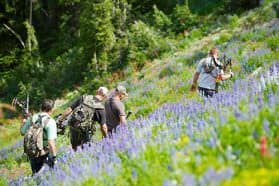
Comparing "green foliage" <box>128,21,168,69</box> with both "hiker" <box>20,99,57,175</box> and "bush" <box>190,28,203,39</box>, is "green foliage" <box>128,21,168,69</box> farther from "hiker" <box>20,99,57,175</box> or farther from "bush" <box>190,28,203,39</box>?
"hiker" <box>20,99,57,175</box>

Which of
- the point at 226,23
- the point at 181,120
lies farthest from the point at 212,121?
the point at 226,23

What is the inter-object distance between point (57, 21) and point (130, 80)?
70.4ft

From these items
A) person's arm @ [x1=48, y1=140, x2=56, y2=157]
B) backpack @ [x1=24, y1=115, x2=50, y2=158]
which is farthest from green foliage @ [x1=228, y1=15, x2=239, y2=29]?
person's arm @ [x1=48, y1=140, x2=56, y2=157]

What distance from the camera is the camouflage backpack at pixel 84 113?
8633mm

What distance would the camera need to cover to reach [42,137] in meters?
8.12

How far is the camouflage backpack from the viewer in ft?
28.3

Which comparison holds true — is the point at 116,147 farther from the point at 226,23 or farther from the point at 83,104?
the point at 226,23

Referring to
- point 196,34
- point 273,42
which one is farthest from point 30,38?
point 273,42

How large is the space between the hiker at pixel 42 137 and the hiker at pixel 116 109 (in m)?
1.16

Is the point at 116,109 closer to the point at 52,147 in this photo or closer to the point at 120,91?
the point at 120,91

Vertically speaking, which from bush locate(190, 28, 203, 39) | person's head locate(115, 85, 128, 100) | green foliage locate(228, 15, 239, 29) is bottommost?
person's head locate(115, 85, 128, 100)

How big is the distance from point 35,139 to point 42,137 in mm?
137

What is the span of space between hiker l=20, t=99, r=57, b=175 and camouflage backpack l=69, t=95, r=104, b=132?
2.06ft

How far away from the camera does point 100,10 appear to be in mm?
24766
